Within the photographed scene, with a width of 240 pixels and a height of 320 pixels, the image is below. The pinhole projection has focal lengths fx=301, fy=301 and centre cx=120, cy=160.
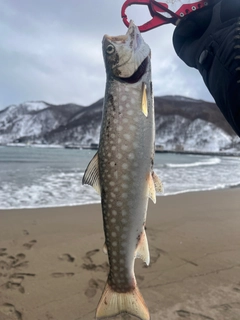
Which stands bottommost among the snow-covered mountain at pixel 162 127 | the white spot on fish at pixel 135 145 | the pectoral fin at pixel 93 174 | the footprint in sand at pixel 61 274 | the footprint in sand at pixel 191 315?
the footprint in sand at pixel 61 274

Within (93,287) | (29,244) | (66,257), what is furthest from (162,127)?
(93,287)

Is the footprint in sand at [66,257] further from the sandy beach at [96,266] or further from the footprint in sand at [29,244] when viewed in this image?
the footprint in sand at [29,244]

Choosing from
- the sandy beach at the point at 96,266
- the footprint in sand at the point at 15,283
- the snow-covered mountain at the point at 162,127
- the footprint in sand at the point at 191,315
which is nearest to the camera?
the footprint in sand at the point at 191,315

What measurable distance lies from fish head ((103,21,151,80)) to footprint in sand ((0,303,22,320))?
3.26 metres

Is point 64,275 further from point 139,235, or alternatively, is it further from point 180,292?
point 139,235

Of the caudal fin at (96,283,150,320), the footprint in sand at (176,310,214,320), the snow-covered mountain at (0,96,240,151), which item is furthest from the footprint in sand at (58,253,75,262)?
the snow-covered mountain at (0,96,240,151)

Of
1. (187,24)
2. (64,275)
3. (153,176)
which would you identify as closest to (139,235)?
(153,176)

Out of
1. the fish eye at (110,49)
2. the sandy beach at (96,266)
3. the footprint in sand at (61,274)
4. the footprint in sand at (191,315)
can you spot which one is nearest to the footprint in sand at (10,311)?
the sandy beach at (96,266)

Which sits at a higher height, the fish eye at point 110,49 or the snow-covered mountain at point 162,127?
the snow-covered mountain at point 162,127

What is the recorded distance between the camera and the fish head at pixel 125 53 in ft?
7.04

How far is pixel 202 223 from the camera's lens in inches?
300

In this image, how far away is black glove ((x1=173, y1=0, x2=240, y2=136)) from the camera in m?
2.12

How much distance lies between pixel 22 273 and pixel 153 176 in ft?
11.7

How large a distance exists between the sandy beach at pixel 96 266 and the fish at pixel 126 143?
2064 mm
